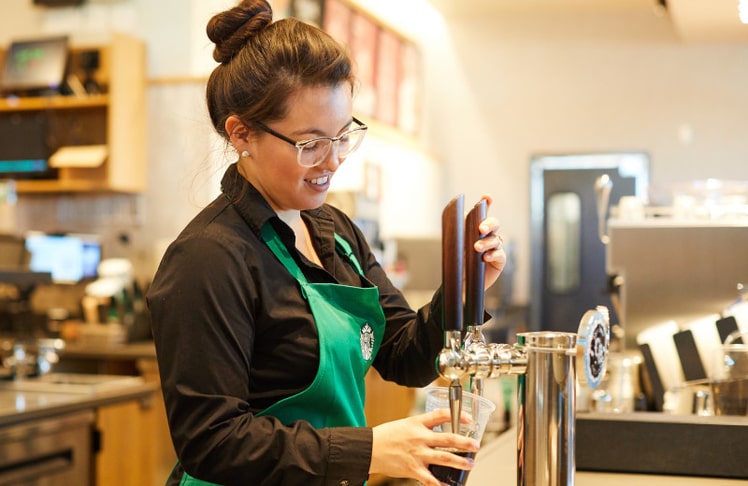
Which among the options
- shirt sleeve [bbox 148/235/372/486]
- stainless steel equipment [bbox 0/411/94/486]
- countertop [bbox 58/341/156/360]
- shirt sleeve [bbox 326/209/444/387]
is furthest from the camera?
countertop [bbox 58/341/156/360]

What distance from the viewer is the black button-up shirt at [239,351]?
1.09m

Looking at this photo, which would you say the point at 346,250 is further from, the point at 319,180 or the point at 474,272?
the point at 474,272

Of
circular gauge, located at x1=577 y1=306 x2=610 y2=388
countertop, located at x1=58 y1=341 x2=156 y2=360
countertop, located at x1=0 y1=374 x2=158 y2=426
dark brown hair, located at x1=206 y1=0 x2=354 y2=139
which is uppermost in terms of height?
dark brown hair, located at x1=206 y1=0 x2=354 y2=139

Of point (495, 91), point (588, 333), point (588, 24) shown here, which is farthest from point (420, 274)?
point (588, 333)

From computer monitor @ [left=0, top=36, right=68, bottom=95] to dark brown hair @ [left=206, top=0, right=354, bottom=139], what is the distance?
12.3ft

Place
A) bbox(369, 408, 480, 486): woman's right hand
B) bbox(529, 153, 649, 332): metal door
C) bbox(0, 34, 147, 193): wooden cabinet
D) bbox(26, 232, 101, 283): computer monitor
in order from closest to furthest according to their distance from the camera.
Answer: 1. bbox(369, 408, 480, 486): woman's right hand
2. bbox(26, 232, 101, 283): computer monitor
3. bbox(0, 34, 147, 193): wooden cabinet
4. bbox(529, 153, 649, 332): metal door

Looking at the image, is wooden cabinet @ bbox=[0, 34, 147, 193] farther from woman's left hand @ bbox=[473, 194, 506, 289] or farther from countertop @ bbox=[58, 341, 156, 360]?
woman's left hand @ bbox=[473, 194, 506, 289]

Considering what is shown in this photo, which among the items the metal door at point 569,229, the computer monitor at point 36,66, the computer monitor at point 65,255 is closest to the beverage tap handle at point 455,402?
the computer monitor at point 65,255

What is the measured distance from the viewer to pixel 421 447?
98 centimetres

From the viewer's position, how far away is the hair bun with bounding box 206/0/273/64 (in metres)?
1.31

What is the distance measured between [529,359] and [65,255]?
4.07m

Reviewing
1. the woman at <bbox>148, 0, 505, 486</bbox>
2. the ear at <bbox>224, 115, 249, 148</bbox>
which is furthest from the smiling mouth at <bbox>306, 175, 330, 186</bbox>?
the ear at <bbox>224, 115, 249, 148</bbox>

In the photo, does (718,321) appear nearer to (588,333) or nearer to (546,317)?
(588,333)

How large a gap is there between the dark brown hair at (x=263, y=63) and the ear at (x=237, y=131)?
10mm
